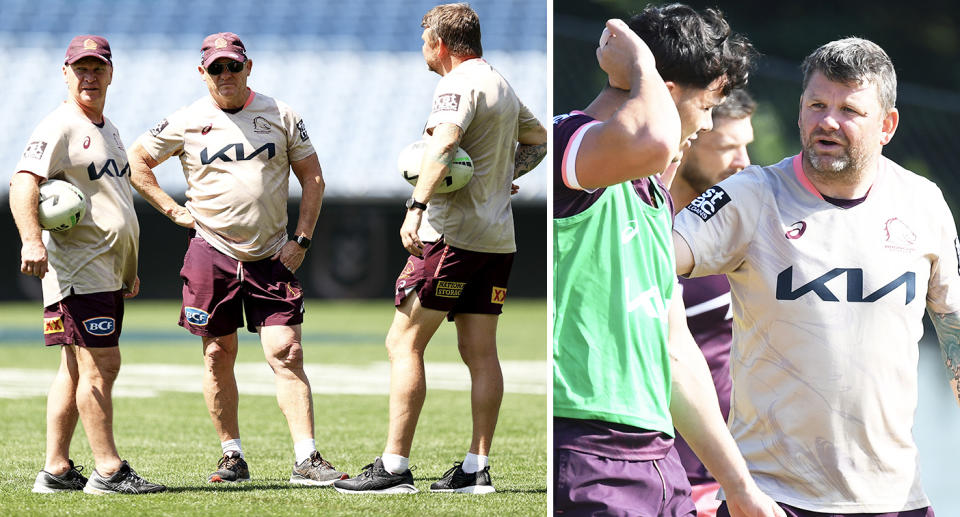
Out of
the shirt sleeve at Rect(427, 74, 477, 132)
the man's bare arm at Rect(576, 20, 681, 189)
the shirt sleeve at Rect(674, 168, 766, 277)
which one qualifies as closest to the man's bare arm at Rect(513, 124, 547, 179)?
the shirt sleeve at Rect(427, 74, 477, 132)

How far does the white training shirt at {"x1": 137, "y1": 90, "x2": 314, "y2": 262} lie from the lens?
5258 millimetres

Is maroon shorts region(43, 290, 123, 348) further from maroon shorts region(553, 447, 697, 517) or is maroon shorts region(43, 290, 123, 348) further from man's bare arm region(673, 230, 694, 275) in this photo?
maroon shorts region(553, 447, 697, 517)

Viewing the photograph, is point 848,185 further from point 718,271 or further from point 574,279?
point 574,279

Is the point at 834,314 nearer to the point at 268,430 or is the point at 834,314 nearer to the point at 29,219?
the point at 29,219

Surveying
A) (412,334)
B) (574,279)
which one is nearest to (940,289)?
(574,279)

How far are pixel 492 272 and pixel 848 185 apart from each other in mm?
1958

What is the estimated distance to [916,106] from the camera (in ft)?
98.3

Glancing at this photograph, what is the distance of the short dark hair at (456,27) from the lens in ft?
15.7

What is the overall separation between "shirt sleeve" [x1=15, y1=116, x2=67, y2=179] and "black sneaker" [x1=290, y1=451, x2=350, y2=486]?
144 cm

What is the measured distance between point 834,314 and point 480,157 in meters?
1.97

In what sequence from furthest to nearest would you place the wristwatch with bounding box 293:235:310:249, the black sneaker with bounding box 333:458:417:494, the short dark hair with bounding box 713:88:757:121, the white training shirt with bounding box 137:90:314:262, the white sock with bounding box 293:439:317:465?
the wristwatch with bounding box 293:235:310:249 < the white training shirt with bounding box 137:90:314:262 < the white sock with bounding box 293:439:317:465 < the black sneaker with bounding box 333:458:417:494 < the short dark hair with bounding box 713:88:757:121

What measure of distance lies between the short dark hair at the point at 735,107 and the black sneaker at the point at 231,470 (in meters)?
2.31

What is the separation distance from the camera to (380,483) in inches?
187

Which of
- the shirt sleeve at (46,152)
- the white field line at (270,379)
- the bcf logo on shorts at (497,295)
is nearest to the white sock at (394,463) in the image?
the bcf logo on shorts at (497,295)
